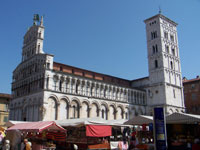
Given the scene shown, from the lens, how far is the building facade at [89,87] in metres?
34.7

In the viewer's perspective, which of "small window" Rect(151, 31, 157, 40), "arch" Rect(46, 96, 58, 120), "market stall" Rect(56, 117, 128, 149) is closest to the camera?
"market stall" Rect(56, 117, 128, 149)

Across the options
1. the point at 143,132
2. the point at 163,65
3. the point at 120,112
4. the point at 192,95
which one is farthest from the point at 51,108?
the point at 192,95

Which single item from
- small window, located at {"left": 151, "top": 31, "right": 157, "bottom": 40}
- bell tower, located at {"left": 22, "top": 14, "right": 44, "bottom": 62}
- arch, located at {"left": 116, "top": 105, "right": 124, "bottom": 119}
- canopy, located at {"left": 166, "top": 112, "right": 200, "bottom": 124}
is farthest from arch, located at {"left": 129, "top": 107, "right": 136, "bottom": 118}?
canopy, located at {"left": 166, "top": 112, "right": 200, "bottom": 124}

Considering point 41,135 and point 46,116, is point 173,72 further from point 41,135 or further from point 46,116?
point 41,135

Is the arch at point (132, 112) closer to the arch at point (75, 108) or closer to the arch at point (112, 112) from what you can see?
the arch at point (112, 112)

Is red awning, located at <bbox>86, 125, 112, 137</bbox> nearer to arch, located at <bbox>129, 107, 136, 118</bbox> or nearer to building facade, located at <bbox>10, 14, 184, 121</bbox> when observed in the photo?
building facade, located at <bbox>10, 14, 184, 121</bbox>

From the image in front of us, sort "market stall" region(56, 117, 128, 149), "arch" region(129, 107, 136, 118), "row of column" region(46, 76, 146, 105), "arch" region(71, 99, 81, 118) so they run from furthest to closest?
"arch" region(129, 107, 136, 118), "arch" region(71, 99, 81, 118), "row of column" region(46, 76, 146, 105), "market stall" region(56, 117, 128, 149)

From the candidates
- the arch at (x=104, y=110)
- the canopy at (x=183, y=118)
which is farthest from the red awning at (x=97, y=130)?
the arch at (x=104, y=110)

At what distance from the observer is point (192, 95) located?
190 feet

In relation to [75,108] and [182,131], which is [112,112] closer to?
[75,108]

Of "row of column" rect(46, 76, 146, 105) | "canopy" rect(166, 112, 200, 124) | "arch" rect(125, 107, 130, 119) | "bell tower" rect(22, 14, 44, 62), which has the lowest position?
"canopy" rect(166, 112, 200, 124)

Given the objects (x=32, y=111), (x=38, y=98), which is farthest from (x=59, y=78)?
(x=32, y=111)

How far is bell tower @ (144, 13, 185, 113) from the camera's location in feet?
161

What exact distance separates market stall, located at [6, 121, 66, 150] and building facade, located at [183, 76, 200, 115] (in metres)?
46.9
